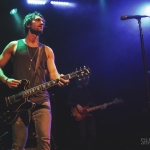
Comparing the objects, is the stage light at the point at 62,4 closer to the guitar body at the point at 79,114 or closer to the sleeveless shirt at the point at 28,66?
the guitar body at the point at 79,114

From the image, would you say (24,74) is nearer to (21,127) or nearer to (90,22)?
(21,127)

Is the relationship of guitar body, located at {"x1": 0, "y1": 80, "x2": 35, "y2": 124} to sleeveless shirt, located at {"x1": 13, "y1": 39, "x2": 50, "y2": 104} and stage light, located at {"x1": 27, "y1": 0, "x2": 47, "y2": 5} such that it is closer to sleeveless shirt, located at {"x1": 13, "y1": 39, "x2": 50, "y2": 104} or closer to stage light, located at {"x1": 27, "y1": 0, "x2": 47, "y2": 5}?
sleeveless shirt, located at {"x1": 13, "y1": 39, "x2": 50, "y2": 104}

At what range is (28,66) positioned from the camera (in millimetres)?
3588

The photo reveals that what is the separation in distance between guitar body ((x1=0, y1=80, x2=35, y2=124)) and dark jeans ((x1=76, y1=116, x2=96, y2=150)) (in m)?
4.17

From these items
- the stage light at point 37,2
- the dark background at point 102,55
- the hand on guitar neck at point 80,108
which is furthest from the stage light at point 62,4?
the hand on guitar neck at point 80,108

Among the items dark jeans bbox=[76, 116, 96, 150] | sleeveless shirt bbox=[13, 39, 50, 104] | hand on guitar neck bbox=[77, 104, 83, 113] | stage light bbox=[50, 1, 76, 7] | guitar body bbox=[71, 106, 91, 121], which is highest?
stage light bbox=[50, 1, 76, 7]

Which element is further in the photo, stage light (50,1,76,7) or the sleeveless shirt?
stage light (50,1,76,7)

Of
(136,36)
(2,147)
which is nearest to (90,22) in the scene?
(136,36)

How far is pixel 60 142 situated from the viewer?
8.43 metres

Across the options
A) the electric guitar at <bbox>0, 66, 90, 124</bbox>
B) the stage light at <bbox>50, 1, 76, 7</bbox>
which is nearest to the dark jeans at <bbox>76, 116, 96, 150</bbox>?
the stage light at <bbox>50, 1, 76, 7</bbox>

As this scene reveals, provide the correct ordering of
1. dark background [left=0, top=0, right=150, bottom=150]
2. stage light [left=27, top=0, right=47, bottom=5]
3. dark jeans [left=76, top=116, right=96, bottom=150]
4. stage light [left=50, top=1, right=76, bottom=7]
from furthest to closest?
dark background [left=0, top=0, right=150, bottom=150], stage light [left=50, top=1, right=76, bottom=7], stage light [left=27, top=0, right=47, bottom=5], dark jeans [left=76, top=116, right=96, bottom=150]

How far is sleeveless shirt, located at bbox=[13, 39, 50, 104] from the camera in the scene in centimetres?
352

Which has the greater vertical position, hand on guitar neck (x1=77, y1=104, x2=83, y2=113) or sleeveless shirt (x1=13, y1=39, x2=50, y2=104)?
sleeveless shirt (x1=13, y1=39, x2=50, y2=104)

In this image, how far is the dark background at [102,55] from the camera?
26.3 feet
